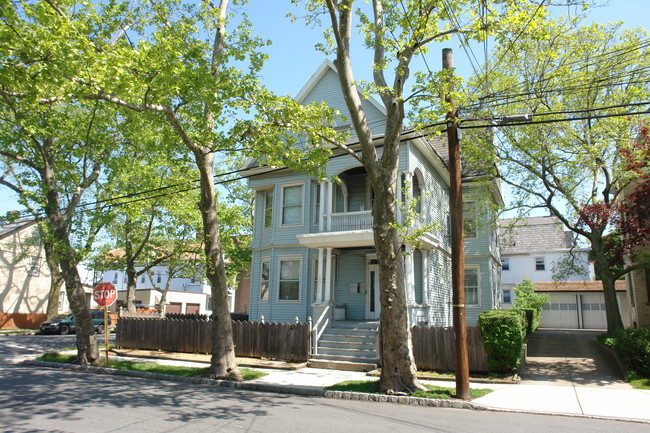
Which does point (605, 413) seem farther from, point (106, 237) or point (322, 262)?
point (106, 237)

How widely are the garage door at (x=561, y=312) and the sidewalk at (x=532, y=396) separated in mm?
25134

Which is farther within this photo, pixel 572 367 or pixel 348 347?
pixel 348 347

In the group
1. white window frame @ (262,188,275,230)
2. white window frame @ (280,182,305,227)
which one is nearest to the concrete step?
white window frame @ (280,182,305,227)

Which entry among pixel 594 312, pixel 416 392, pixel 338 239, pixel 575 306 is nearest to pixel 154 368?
pixel 338 239

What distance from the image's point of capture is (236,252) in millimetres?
30469

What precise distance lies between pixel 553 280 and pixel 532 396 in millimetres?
20846

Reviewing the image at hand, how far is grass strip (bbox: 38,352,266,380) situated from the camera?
41.3ft

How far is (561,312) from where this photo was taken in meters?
33.9

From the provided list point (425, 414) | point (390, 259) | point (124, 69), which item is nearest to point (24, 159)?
point (124, 69)

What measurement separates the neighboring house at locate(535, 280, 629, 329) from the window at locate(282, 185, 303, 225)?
22334mm

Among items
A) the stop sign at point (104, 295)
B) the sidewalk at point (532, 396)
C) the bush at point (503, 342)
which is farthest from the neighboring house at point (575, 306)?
the stop sign at point (104, 295)

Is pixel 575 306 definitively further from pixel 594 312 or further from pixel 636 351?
pixel 636 351

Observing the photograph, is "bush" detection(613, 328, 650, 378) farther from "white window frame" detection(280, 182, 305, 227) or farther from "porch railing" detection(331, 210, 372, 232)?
"white window frame" detection(280, 182, 305, 227)

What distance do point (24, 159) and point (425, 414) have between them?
13991mm
